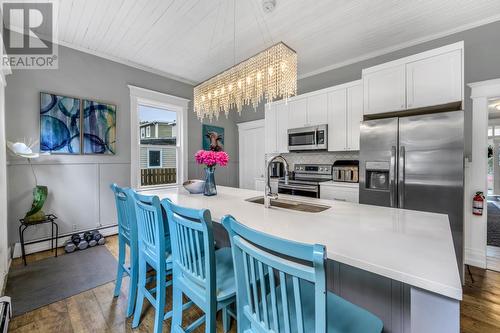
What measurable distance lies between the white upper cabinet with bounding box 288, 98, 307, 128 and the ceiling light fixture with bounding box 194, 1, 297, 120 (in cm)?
159

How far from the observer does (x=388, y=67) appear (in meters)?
2.83

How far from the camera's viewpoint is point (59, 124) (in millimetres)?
3084

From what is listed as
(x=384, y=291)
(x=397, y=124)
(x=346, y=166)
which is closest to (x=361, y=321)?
(x=384, y=291)

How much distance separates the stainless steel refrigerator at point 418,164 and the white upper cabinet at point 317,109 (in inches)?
37.9

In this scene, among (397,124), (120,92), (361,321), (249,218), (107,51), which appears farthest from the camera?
(120,92)

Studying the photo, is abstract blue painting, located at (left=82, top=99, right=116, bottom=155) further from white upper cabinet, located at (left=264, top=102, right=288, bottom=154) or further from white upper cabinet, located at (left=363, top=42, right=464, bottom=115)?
white upper cabinet, located at (left=363, top=42, right=464, bottom=115)

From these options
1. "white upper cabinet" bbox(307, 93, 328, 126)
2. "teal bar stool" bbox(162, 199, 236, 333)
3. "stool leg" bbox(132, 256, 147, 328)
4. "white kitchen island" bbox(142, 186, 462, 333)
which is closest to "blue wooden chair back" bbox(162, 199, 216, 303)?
"teal bar stool" bbox(162, 199, 236, 333)

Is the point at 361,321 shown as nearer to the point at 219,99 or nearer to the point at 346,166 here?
the point at 219,99

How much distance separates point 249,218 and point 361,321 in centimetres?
76

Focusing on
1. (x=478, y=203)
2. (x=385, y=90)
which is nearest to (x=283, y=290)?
(x=385, y=90)

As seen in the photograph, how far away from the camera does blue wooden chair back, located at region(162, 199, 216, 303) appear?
107 centimetres

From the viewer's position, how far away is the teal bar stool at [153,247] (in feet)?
4.59

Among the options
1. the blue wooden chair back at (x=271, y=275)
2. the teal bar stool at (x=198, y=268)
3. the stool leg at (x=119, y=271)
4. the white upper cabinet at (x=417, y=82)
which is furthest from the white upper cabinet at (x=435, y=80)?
the stool leg at (x=119, y=271)

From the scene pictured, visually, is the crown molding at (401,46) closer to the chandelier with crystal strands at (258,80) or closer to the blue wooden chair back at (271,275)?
the chandelier with crystal strands at (258,80)
